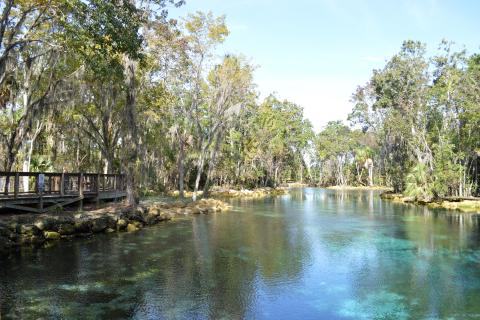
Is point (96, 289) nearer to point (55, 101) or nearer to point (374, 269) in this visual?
point (374, 269)

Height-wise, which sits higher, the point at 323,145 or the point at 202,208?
the point at 323,145

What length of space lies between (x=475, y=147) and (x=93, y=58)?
3311 cm

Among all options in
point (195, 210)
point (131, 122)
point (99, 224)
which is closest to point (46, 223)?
point (99, 224)

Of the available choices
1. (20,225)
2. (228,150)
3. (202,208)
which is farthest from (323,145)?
(20,225)

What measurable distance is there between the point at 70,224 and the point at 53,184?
3.52 meters

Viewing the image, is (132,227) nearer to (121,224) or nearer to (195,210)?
(121,224)

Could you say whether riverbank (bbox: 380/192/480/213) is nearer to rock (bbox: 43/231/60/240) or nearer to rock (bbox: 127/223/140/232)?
rock (bbox: 127/223/140/232)

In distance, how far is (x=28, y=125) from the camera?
71.5 feet

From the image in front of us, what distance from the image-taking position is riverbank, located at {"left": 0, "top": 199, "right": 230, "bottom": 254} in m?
15.5

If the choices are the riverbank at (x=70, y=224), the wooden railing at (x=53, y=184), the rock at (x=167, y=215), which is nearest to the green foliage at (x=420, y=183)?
the rock at (x=167, y=215)

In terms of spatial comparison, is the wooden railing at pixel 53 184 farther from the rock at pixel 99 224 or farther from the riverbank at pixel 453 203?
the riverbank at pixel 453 203

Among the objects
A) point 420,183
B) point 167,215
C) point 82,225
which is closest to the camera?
point 82,225

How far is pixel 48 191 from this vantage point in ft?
64.1

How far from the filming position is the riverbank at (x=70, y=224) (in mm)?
15539
